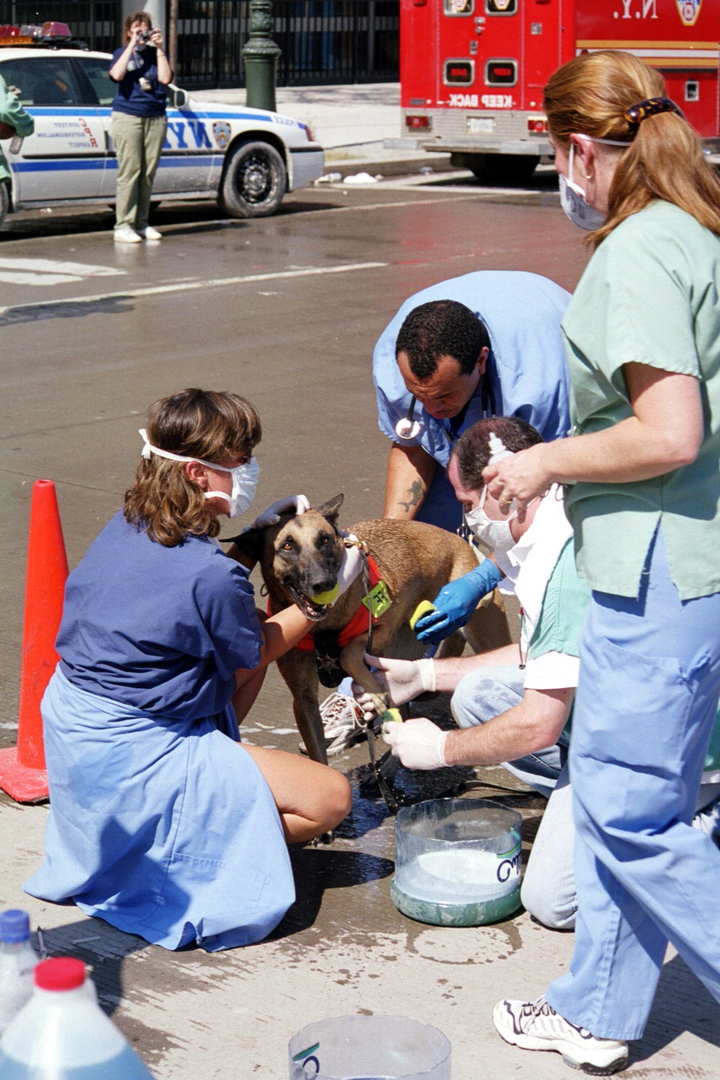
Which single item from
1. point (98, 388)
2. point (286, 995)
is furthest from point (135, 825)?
point (98, 388)

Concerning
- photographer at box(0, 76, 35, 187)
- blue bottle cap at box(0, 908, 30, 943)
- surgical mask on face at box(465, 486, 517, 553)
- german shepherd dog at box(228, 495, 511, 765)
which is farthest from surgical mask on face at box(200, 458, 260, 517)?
photographer at box(0, 76, 35, 187)

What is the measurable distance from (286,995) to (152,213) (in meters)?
14.9

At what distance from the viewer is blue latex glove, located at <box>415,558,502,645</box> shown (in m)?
4.27

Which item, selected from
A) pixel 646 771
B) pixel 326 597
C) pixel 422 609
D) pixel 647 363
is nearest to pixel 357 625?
pixel 422 609

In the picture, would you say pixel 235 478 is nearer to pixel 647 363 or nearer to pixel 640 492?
pixel 640 492

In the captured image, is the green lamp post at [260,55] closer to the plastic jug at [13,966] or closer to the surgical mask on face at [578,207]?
the surgical mask on face at [578,207]

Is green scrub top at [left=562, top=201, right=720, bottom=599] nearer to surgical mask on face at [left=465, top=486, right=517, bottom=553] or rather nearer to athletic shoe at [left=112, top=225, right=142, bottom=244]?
surgical mask on face at [left=465, top=486, right=517, bottom=553]

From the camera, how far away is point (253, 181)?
16.6 metres

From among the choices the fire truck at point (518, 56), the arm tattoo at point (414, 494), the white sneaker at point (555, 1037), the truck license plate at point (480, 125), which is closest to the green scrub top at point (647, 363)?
the white sneaker at point (555, 1037)

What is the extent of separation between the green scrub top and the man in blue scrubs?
5.37ft

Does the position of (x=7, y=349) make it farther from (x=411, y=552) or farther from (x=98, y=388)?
(x=411, y=552)

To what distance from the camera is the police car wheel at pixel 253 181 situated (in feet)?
53.2

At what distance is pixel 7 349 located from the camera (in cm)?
1010

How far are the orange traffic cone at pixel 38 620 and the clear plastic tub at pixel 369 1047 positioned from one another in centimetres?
161
